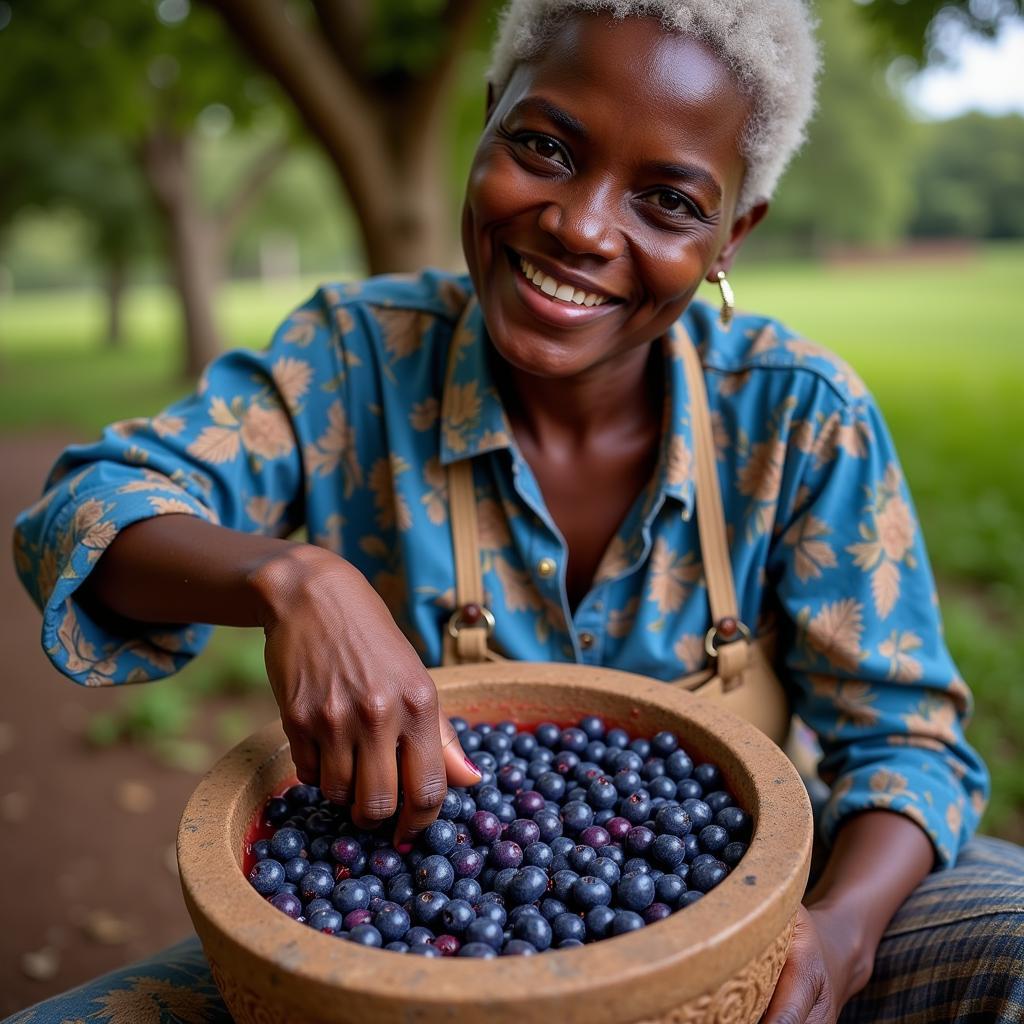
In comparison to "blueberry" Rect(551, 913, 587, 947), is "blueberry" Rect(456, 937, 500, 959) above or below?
above

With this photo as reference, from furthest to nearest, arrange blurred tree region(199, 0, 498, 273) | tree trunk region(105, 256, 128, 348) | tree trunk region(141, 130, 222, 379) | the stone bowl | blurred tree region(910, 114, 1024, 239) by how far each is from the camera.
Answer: tree trunk region(105, 256, 128, 348), blurred tree region(910, 114, 1024, 239), tree trunk region(141, 130, 222, 379), blurred tree region(199, 0, 498, 273), the stone bowl

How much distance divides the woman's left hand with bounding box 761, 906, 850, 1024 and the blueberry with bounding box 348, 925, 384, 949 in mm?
474

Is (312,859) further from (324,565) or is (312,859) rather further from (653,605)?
(653,605)

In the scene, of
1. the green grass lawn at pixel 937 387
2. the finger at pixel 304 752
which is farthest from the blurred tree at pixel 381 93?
the finger at pixel 304 752

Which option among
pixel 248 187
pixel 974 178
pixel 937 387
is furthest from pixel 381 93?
pixel 974 178

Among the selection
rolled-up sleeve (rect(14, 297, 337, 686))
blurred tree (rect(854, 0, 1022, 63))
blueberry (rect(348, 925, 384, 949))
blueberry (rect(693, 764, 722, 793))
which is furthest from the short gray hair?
blurred tree (rect(854, 0, 1022, 63))

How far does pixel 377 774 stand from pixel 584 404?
897 mm

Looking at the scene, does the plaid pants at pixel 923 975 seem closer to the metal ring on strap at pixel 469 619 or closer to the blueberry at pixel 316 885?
the blueberry at pixel 316 885

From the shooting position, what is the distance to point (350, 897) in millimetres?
1184

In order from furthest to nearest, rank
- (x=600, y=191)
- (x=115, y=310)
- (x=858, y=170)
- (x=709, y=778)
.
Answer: (x=858, y=170) → (x=115, y=310) → (x=600, y=191) → (x=709, y=778)

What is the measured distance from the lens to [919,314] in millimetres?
20906

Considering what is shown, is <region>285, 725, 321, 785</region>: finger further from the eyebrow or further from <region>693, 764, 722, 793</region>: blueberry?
the eyebrow

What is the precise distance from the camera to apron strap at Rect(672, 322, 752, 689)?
176 cm

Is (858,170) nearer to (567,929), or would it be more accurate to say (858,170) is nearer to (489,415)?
(489,415)
